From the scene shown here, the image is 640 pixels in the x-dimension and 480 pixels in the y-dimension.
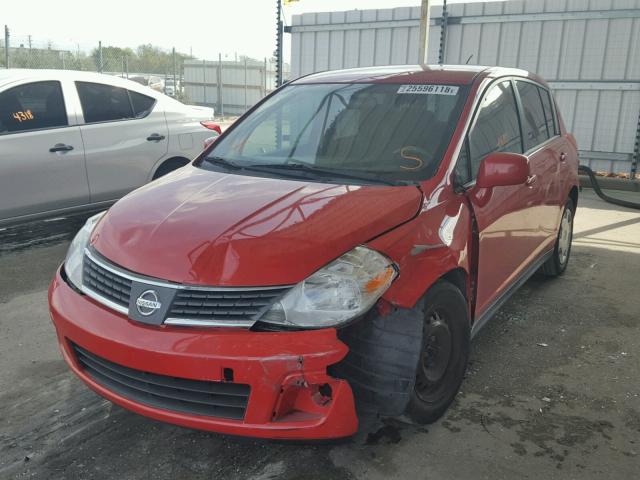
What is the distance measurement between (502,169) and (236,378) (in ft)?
5.54

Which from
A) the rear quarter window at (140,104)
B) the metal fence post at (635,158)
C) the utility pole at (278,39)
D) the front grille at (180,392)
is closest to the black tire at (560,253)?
the front grille at (180,392)

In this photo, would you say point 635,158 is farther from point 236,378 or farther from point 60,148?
point 236,378

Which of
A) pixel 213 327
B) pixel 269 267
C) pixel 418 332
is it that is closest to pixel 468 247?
pixel 418 332

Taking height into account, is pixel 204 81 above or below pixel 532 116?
below

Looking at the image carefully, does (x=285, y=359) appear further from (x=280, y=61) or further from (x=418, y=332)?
(x=280, y=61)

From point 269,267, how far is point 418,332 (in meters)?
0.66

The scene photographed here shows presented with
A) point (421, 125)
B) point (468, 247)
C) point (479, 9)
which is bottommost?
point (468, 247)

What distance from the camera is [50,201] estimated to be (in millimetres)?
5629

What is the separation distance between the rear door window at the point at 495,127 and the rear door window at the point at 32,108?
393 cm

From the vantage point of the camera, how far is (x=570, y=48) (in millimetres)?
10008

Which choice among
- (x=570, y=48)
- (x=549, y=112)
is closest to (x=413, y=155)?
(x=549, y=112)

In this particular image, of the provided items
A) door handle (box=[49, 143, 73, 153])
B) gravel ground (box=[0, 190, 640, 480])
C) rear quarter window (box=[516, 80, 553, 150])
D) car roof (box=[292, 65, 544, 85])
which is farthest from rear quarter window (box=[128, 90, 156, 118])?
rear quarter window (box=[516, 80, 553, 150])

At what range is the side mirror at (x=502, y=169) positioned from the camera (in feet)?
10.1

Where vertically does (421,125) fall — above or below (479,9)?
below
